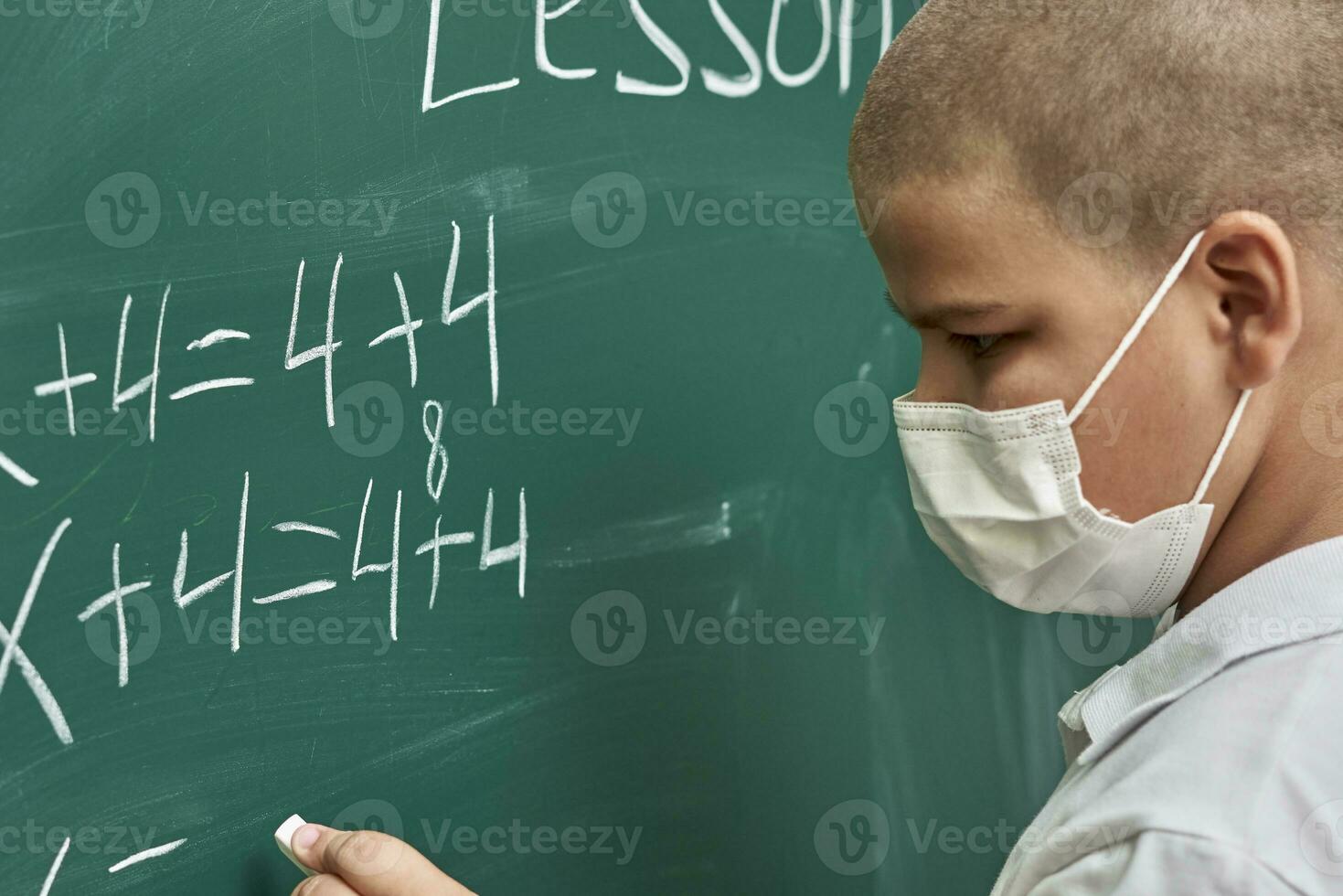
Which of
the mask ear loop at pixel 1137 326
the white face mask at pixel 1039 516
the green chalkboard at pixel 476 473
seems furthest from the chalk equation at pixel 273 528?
the mask ear loop at pixel 1137 326

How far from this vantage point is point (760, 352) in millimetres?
1188

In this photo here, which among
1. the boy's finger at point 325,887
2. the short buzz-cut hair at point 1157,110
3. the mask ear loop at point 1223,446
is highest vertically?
the short buzz-cut hair at point 1157,110

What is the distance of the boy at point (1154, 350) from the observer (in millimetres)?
736

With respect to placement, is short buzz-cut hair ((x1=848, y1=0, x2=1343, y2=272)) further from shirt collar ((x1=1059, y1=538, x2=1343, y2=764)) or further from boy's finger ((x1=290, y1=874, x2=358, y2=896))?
boy's finger ((x1=290, y1=874, x2=358, y2=896))

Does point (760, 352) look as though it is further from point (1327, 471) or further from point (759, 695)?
point (1327, 471)

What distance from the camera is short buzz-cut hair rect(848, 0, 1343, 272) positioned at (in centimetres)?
78

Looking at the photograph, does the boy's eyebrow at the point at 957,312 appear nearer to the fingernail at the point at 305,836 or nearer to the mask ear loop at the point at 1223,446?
the mask ear loop at the point at 1223,446

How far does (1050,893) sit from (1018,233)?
42cm

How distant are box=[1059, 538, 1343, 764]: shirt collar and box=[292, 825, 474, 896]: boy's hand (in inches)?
18.5

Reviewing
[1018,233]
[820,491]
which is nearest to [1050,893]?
[1018,233]

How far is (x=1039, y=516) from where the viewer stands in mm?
911

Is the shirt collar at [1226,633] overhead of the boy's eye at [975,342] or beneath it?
beneath

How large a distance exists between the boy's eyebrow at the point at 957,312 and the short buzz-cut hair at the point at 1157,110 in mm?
71

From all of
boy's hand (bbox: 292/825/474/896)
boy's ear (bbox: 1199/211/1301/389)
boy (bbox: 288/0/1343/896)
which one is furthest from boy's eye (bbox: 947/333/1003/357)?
boy's hand (bbox: 292/825/474/896)
